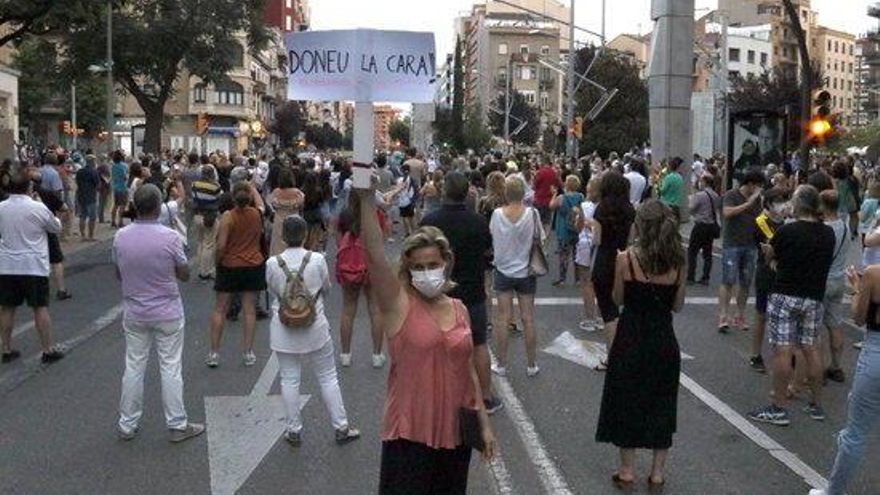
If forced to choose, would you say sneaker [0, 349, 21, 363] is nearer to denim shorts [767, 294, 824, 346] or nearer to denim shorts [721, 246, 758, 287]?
denim shorts [767, 294, 824, 346]

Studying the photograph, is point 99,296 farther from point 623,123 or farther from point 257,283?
point 623,123

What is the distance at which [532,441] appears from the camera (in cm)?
686

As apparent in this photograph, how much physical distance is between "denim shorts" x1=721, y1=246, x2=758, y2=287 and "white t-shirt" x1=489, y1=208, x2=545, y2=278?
318 cm

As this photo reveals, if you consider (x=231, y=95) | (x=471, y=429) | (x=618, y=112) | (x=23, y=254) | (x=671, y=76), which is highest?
(x=231, y=95)

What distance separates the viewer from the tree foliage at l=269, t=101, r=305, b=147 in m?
92.8

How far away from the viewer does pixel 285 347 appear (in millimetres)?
6785

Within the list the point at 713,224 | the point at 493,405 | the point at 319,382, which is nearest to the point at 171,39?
the point at 713,224

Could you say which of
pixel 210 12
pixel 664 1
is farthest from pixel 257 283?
pixel 210 12

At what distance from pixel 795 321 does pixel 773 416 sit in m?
0.71

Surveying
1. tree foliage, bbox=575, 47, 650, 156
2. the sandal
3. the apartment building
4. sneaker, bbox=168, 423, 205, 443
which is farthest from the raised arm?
the apartment building

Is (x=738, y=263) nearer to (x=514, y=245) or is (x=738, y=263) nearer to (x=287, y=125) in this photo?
(x=514, y=245)

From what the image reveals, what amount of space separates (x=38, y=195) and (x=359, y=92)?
33.1 feet

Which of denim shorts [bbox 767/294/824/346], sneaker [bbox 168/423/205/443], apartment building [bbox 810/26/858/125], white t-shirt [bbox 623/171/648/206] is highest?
apartment building [bbox 810/26/858/125]

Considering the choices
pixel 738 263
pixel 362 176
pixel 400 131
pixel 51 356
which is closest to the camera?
pixel 362 176
